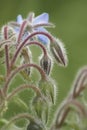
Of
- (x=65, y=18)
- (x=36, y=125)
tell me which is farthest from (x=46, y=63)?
(x=65, y=18)

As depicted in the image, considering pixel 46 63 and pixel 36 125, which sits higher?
pixel 46 63

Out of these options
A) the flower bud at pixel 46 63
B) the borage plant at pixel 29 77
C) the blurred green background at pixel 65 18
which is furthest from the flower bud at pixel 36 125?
the blurred green background at pixel 65 18

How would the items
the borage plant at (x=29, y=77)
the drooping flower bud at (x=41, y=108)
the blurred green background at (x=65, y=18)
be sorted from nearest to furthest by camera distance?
the borage plant at (x=29, y=77) → the drooping flower bud at (x=41, y=108) → the blurred green background at (x=65, y=18)

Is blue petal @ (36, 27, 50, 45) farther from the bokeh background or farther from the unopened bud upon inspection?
the bokeh background

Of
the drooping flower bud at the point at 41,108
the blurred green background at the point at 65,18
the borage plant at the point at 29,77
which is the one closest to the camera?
the borage plant at the point at 29,77

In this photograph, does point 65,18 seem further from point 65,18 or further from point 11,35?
point 11,35

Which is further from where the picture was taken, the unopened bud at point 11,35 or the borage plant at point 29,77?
the unopened bud at point 11,35

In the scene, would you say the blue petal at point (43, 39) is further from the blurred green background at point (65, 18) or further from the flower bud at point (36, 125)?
the blurred green background at point (65, 18)
